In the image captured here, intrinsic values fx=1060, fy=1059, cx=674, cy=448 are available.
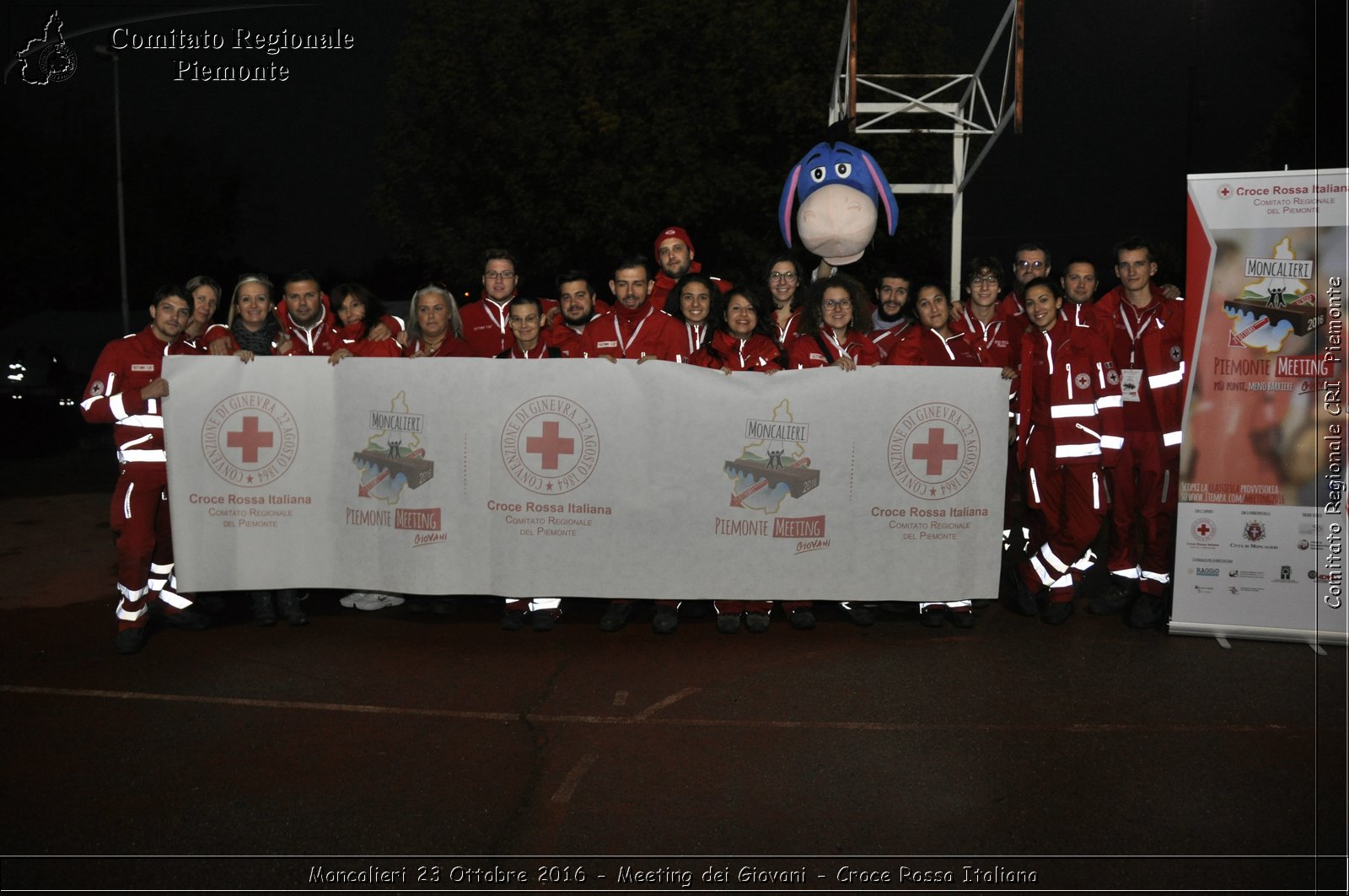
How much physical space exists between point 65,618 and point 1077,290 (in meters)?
6.02

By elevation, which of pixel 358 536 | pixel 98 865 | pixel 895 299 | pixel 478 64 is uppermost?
pixel 478 64

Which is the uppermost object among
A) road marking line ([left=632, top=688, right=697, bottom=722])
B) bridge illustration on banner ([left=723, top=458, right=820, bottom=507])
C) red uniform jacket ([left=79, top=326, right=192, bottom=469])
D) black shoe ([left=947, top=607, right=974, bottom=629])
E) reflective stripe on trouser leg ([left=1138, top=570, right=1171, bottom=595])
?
red uniform jacket ([left=79, top=326, right=192, bottom=469])

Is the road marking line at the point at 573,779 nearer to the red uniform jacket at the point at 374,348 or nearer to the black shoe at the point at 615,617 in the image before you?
the black shoe at the point at 615,617

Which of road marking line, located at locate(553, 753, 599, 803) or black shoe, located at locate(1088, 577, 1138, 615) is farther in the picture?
black shoe, located at locate(1088, 577, 1138, 615)

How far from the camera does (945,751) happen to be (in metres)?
3.92

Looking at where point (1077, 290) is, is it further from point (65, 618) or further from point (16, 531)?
point (16, 531)

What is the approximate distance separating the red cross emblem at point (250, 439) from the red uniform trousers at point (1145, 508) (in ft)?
14.8

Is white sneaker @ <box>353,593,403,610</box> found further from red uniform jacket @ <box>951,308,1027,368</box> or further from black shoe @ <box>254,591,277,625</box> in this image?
red uniform jacket @ <box>951,308,1027,368</box>

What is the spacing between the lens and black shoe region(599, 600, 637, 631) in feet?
18.1

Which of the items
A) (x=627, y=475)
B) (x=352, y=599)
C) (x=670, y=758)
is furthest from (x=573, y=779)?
(x=352, y=599)

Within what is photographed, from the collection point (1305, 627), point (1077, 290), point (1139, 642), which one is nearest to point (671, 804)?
point (1139, 642)

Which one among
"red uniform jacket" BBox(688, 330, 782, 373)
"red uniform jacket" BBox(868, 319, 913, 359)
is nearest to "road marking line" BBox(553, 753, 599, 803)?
"red uniform jacket" BBox(688, 330, 782, 373)

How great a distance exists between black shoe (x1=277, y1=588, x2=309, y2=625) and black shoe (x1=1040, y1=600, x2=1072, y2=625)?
395cm

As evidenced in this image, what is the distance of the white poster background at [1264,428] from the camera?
16.1 ft
